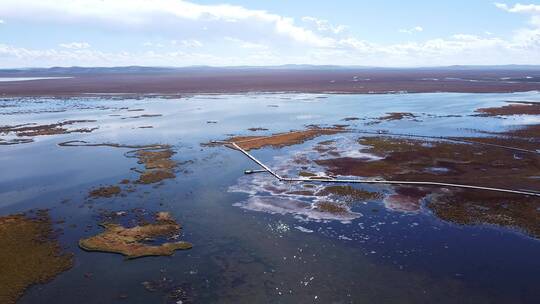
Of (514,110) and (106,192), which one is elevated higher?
(514,110)

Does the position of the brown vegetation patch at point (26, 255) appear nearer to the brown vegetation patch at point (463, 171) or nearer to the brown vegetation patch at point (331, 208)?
the brown vegetation patch at point (331, 208)

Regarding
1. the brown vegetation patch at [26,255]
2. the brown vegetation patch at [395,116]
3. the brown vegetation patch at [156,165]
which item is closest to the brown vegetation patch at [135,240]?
the brown vegetation patch at [26,255]

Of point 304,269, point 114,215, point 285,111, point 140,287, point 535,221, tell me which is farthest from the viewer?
point 285,111

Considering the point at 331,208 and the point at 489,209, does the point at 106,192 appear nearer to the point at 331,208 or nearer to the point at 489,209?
the point at 331,208

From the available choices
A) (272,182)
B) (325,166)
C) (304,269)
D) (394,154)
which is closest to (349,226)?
(304,269)

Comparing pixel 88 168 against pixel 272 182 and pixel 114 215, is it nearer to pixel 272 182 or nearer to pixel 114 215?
pixel 114 215

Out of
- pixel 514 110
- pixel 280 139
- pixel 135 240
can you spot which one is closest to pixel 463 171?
pixel 280 139
